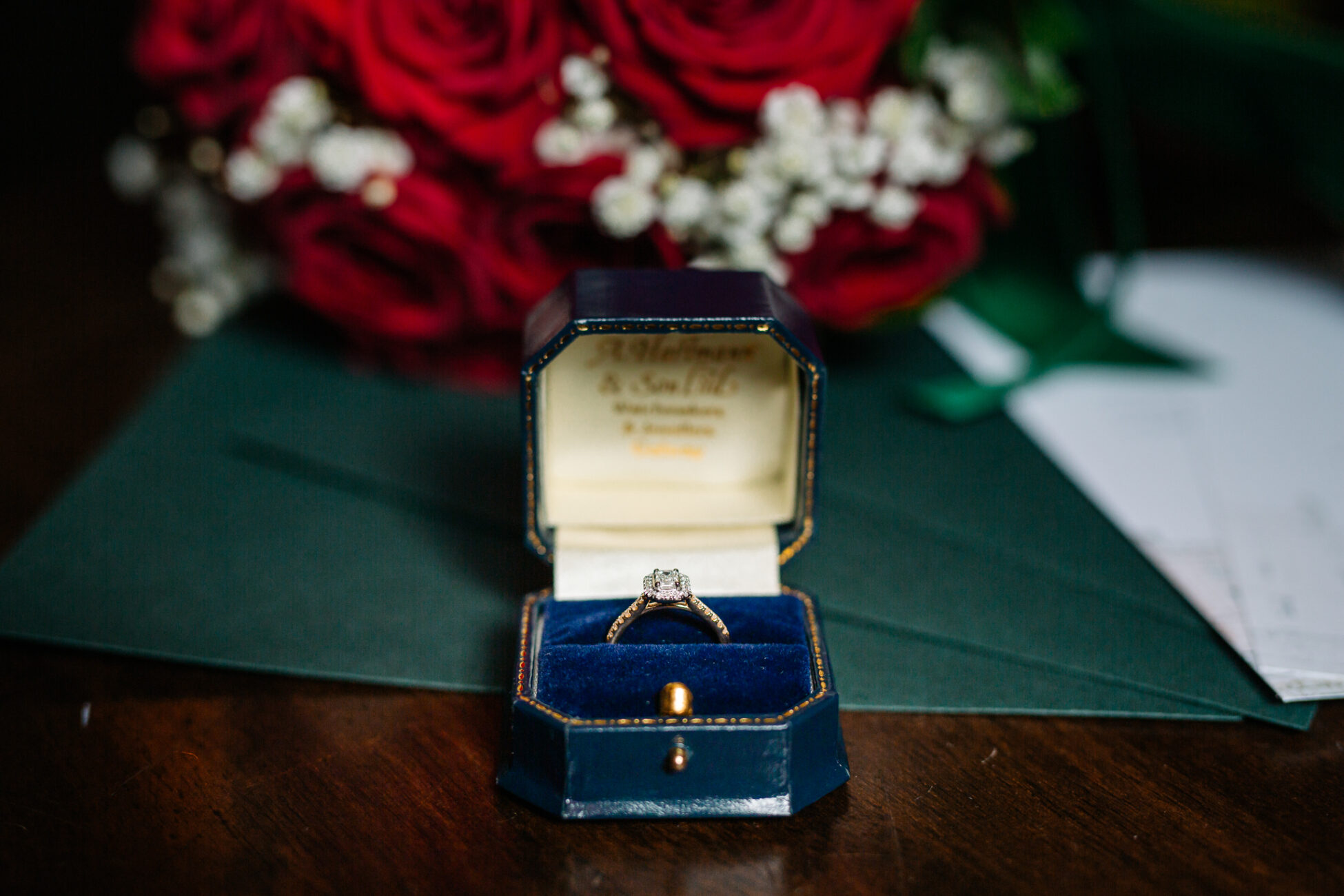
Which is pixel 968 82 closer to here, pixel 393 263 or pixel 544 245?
pixel 544 245

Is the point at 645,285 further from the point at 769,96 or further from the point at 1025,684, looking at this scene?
the point at 1025,684

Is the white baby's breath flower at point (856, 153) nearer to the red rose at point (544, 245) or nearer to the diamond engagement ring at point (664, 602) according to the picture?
the red rose at point (544, 245)

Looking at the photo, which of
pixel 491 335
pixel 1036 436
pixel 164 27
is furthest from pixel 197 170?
pixel 1036 436

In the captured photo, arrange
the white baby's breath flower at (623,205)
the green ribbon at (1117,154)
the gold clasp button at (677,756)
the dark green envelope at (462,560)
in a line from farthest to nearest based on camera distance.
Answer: the green ribbon at (1117,154), the white baby's breath flower at (623,205), the dark green envelope at (462,560), the gold clasp button at (677,756)

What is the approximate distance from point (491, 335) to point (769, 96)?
359 mm

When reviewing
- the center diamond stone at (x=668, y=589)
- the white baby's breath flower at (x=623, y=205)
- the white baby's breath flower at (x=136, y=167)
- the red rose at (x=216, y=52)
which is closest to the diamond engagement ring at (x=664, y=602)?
the center diamond stone at (x=668, y=589)

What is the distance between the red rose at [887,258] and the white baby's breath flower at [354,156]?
0.35 metres

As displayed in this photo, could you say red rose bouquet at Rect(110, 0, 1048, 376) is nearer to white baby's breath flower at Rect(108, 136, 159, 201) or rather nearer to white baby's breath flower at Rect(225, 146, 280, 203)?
white baby's breath flower at Rect(225, 146, 280, 203)

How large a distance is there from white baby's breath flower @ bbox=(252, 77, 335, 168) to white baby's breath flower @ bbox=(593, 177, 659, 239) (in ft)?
0.80

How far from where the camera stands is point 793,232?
94cm

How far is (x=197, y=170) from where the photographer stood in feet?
3.74

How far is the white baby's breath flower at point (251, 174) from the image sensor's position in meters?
0.97

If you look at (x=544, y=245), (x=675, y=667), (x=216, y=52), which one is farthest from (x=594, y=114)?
(x=675, y=667)

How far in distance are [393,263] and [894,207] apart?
45 cm
